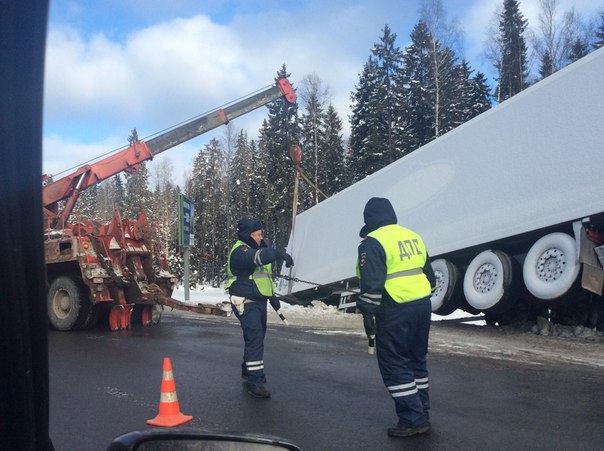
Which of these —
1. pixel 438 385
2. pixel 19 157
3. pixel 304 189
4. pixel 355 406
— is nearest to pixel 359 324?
pixel 438 385

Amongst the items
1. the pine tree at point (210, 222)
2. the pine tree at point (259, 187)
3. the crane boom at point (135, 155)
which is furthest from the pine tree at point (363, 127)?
the crane boom at point (135, 155)

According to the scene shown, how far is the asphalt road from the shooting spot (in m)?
4.00

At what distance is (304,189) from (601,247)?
30419 mm

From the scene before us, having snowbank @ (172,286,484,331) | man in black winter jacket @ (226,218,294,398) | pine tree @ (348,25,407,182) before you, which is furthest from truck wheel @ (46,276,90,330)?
pine tree @ (348,25,407,182)

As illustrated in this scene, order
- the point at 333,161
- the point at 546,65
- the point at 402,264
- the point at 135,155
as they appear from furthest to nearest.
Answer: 1. the point at 333,161
2. the point at 546,65
3. the point at 135,155
4. the point at 402,264

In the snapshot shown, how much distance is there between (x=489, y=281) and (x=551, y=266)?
4.19 ft

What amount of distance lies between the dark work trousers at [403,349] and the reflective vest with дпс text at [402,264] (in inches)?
3.0

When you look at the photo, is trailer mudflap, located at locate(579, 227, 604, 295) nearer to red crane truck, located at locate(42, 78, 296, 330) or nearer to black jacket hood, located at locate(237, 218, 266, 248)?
black jacket hood, located at locate(237, 218, 266, 248)

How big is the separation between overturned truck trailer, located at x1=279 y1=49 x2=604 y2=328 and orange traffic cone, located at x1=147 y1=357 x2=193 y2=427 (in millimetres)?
5712

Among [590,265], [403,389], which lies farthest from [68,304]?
[590,265]

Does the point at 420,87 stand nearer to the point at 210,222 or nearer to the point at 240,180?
the point at 240,180

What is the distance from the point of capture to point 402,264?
419 centimetres

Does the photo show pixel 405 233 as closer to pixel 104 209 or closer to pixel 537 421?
pixel 537 421

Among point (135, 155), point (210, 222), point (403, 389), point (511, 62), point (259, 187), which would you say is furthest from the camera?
point (210, 222)
